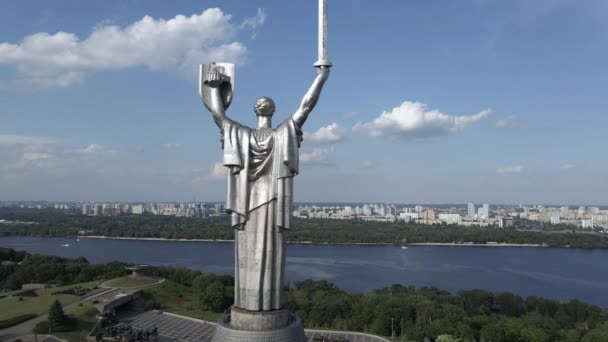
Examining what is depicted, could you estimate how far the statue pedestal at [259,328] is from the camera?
19.2ft

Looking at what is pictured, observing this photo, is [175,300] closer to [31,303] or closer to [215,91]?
[31,303]

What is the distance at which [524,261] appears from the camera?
4519 cm

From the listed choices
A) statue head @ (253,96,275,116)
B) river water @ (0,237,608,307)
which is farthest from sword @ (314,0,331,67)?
river water @ (0,237,608,307)

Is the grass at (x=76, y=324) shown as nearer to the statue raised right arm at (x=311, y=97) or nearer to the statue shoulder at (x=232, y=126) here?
the statue shoulder at (x=232, y=126)

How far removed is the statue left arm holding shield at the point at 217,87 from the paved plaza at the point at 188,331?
10232 mm

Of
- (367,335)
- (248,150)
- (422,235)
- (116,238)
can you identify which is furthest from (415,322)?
(116,238)

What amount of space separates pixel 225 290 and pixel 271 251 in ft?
47.2

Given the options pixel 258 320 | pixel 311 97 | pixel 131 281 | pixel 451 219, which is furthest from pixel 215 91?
pixel 451 219

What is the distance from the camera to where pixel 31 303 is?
58.6 ft

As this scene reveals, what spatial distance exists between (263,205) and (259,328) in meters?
1.54

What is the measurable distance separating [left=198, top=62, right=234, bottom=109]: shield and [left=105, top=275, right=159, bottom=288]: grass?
1706cm

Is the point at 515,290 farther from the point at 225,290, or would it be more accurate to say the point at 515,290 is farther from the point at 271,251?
the point at 271,251

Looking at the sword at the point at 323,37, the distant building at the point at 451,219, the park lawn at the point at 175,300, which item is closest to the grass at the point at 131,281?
the park lawn at the point at 175,300

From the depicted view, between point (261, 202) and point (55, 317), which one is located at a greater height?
point (261, 202)
